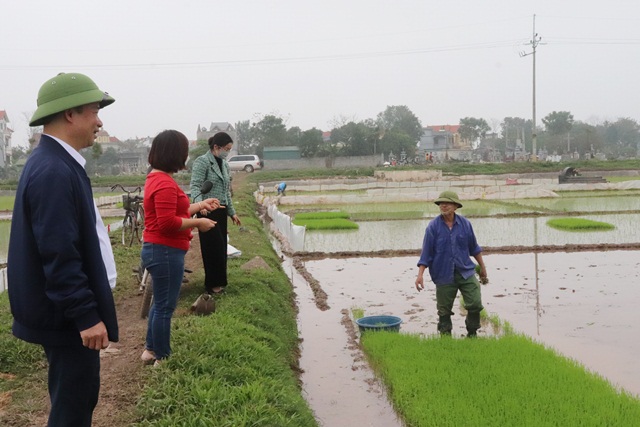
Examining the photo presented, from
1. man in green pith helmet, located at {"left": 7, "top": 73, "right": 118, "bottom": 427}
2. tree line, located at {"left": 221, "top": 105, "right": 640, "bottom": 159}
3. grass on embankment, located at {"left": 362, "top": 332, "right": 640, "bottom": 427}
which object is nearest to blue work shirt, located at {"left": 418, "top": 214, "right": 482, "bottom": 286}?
grass on embankment, located at {"left": 362, "top": 332, "right": 640, "bottom": 427}

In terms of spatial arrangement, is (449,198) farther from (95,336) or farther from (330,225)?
(330,225)

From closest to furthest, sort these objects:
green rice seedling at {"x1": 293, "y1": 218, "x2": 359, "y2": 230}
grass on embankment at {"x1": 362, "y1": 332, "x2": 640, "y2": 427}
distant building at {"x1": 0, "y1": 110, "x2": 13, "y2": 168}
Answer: grass on embankment at {"x1": 362, "y1": 332, "x2": 640, "y2": 427}, green rice seedling at {"x1": 293, "y1": 218, "x2": 359, "y2": 230}, distant building at {"x1": 0, "y1": 110, "x2": 13, "y2": 168}

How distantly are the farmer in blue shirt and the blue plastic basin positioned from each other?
19.9 inches

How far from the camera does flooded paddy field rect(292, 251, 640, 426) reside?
15.9 ft

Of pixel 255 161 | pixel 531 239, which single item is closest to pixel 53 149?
pixel 531 239

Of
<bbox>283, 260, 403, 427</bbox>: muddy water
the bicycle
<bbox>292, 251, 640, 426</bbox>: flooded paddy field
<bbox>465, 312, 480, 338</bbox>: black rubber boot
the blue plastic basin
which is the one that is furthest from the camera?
the bicycle

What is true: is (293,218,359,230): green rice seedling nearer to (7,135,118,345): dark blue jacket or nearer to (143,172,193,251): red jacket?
(143,172,193,251): red jacket

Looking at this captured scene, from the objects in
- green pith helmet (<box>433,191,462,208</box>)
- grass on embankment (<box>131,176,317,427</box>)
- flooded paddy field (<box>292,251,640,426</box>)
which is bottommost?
flooded paddy field (<box>292,251,640,426</box>)

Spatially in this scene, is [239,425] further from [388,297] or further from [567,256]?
[567,256]

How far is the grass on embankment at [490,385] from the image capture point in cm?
372

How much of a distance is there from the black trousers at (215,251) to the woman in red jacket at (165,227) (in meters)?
1.68

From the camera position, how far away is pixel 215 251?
5.73 metres

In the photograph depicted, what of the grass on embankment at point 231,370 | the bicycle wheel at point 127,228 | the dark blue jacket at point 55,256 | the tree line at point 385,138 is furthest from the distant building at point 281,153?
the dark blue jacket at point 55,256

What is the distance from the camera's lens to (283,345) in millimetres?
5160
